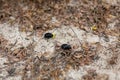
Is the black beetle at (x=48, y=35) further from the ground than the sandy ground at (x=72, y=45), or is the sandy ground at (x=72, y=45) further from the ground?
the black beetle at (x=48, y=35)

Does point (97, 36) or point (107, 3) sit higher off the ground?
point (107, 3)

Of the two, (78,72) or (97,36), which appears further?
(97,36)

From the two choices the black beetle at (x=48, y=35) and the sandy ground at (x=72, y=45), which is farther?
the black beetle at (x=48, y=35)

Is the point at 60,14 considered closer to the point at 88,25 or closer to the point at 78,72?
the point at 88,25

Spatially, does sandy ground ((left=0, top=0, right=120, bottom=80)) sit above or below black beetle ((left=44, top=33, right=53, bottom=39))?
below

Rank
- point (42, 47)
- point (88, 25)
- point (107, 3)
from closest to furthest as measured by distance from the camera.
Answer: point (42, 47), point (88, 25), point (107, 3)

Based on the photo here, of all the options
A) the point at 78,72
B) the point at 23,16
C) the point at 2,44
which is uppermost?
the point at 23,16

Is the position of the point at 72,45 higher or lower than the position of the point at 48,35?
lower

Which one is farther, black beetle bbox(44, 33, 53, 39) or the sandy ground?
black beetle bbox(44, 33, 53, 39)

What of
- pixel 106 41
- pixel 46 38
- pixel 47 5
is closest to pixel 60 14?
pixel 47 5

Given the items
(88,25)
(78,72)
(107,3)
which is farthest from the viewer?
(107,3)
